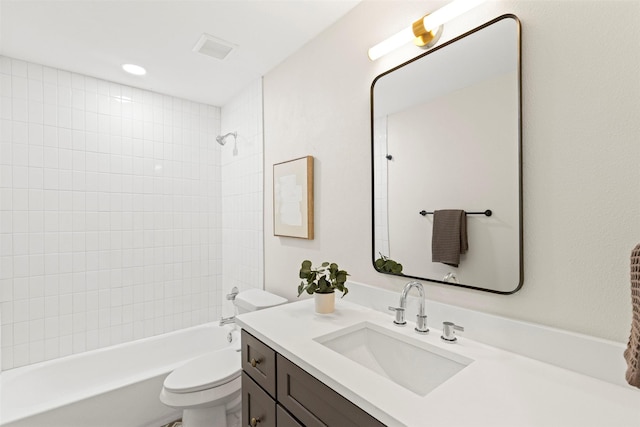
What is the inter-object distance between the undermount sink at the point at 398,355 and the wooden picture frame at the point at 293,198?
0.73 meters

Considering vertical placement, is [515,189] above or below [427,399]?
above

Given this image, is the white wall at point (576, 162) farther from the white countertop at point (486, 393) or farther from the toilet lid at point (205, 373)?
the toilet lid at point (205, 373)

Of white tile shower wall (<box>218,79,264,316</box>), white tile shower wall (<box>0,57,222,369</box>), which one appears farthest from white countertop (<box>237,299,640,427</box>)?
white tile shower wall (<box>0,57,222,369</box>)

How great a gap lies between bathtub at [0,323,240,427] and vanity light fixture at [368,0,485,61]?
88.1 inches

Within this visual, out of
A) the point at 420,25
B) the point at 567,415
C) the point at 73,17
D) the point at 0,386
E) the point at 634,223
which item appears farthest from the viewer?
the point at 0,386

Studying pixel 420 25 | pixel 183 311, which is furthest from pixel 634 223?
pixel 183 311

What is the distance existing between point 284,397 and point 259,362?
0.19 meters

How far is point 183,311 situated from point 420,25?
272cm

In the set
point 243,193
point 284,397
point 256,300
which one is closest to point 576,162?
point 284,397

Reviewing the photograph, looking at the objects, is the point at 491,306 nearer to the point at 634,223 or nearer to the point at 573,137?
the point at 634,223

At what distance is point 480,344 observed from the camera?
106 cm

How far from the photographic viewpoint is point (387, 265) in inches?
54.2

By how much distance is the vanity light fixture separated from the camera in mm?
1076

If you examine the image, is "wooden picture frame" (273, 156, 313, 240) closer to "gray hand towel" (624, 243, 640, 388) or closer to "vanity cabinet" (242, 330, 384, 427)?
"vanity cabinet" (242, 330, 384, 427)
